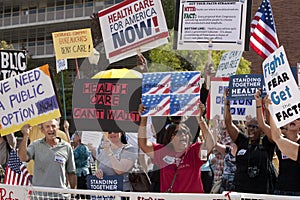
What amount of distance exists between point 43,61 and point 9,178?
133 feet

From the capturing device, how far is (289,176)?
5812 millimetres

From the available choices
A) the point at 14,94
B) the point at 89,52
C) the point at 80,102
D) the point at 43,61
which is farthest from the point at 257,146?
the point at 43,61

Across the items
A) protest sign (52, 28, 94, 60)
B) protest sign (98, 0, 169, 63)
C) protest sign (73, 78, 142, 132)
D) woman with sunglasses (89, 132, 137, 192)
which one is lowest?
woman with sunglasses (89, 132, 137, 192)

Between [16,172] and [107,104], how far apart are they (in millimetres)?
1405

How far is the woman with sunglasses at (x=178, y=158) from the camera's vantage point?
6.17m

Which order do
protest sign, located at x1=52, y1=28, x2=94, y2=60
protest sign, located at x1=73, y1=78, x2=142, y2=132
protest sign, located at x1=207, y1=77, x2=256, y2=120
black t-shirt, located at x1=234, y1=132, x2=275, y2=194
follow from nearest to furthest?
black t-shirt, located at x1=234, y1=132, x2=275, y2=194, protest sign, located at x1=73, y1=78, x2=142, y2=132, protest sign, located at x1=207, y1=77, x2=256, y2=120, protest sign, located at x1=52, y1=28, x2=94, y2=60

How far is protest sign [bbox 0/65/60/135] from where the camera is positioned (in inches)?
273

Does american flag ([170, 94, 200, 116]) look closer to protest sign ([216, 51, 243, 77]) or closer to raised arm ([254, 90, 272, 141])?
raised arm ([254, 90, 272, 141])

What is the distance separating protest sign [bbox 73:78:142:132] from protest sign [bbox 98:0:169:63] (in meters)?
0.73

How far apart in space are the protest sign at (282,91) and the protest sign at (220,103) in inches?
79.9

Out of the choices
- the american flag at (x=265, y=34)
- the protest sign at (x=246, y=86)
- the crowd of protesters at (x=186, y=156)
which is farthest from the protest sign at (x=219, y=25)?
the american flag at (x=265, y=34)

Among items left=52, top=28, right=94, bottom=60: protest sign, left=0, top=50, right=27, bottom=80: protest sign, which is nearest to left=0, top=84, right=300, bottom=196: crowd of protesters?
left=0, top=50, right=27, bottom=80: protest sign

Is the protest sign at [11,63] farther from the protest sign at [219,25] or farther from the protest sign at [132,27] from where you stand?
the protest sign at [219,25]

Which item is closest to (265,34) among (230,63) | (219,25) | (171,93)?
(230,63)
